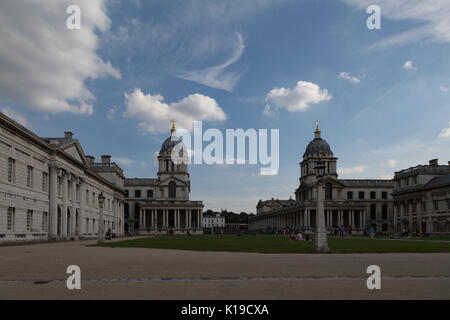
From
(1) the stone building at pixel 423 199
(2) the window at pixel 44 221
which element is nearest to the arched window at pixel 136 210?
(1) the stone building at pixel 423 199

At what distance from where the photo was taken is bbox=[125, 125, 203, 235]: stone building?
405ft

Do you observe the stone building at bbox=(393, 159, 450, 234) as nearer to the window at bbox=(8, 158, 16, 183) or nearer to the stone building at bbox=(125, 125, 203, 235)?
the stone building at bbox=(125, 125, 203, 235)

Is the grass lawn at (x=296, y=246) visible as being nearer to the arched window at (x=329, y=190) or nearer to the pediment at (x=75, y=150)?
the pediment at (x=75, y=150)

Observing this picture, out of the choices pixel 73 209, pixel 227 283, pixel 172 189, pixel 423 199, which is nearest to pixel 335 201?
pixel 423 199

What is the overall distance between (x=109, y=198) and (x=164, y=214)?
37318 mm

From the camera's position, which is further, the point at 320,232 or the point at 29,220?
the point at 29,220

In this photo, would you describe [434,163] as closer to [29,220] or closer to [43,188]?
[43,188]

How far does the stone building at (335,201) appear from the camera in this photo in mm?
121731

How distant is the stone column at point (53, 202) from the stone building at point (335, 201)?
76.4 meters

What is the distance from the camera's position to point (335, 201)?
122875 mm

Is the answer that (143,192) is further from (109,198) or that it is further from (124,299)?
(124,299)

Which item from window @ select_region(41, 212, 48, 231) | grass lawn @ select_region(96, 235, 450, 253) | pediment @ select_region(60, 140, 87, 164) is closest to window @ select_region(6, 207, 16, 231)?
window @ select_region(41, 212, 48, 231)

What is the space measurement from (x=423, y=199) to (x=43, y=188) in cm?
7072

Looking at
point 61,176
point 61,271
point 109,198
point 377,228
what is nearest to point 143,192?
point 109,198
